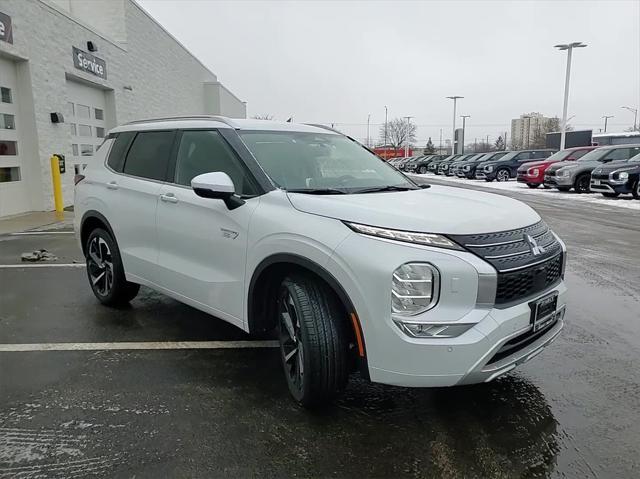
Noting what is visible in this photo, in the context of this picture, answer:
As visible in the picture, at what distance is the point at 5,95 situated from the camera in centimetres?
1138

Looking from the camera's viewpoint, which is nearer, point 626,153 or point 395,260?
point 395,260

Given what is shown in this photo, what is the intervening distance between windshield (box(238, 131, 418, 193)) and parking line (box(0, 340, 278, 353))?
4.70 feet

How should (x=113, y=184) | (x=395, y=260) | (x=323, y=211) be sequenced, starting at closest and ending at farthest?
1. (x=395, y=260)
2. (x=323, y=211)
3. (x=113, y=184)

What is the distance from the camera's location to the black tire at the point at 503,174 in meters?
28.1

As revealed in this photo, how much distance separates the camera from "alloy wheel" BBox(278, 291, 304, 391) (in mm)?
2986

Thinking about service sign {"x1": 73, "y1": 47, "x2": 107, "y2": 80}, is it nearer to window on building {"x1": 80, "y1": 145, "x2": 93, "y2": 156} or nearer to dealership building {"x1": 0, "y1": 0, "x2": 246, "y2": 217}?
dealership building {"x1": 0, "y1": 0, "x2": 246, "y2": 217}

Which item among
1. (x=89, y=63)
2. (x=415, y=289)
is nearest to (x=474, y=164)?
(x=89, y=63)

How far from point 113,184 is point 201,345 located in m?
1.84

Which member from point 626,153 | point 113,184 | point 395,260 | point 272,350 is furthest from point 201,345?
point 626,153

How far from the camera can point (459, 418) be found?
2.94 m

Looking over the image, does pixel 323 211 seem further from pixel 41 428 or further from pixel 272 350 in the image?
pixel 41 428

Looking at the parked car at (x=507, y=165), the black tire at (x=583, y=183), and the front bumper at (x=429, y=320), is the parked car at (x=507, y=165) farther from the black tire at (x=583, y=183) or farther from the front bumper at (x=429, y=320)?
the front bumper at (x=429, y=320)

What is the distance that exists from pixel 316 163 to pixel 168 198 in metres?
1.22

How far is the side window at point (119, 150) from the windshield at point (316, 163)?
168 cm
